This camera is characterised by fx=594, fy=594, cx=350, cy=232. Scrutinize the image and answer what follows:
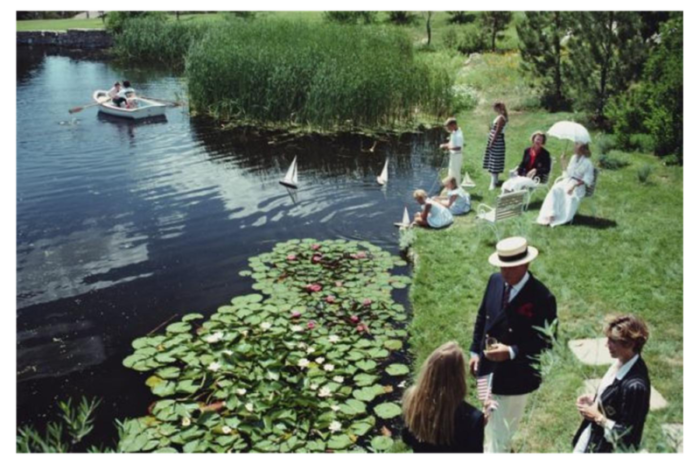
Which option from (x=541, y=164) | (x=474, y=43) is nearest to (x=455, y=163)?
(x=541, y=164)

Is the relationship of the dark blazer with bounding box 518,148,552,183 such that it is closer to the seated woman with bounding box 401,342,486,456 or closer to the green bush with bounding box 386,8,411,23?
the seated woman with bounding box 401,342,486,456

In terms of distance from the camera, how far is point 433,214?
1279 cm

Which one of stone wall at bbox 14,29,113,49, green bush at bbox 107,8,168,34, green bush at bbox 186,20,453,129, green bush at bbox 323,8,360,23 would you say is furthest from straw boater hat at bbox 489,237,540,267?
stone wall at bbox 14,29,113,49

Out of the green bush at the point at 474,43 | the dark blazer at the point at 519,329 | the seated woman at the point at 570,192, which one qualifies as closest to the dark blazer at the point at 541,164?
the seated woman at the point at 570,192

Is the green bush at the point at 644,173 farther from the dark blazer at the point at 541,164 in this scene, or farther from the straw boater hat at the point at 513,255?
the straw boater hat at the point at 513,255

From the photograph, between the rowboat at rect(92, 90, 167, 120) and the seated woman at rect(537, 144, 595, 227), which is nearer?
the seated woman at rect(537, 144, 595, 227)

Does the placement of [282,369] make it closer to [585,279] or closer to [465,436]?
[465,436]

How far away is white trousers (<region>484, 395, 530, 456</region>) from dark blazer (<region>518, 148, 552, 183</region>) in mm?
8168

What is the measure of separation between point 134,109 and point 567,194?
58.0ft

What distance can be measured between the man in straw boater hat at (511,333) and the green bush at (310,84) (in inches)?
631

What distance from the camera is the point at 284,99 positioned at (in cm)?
2186

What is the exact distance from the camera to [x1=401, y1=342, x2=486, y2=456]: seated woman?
439 centimetres

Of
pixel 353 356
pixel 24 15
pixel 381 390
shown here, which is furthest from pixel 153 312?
pixel 24 15

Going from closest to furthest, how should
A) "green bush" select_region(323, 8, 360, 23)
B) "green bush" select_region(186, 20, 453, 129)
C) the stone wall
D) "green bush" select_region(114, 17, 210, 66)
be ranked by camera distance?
"green bush" select_region(186, 20, 453, 129) → "green bush" select_region(114, 17, 210, 66) → "green bush" select_region(323, 8, 360, 23) → the stone wall
